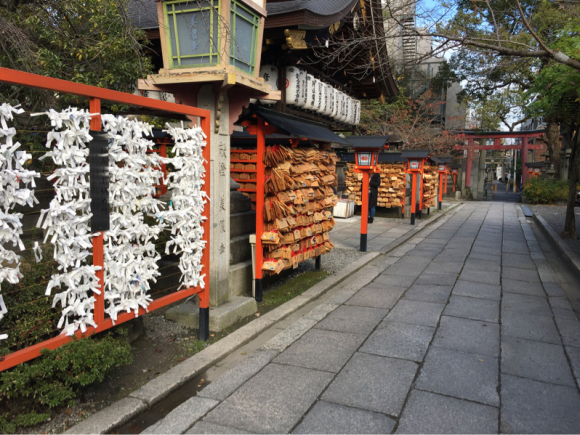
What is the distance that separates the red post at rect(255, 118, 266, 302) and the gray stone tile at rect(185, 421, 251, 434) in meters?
2.68

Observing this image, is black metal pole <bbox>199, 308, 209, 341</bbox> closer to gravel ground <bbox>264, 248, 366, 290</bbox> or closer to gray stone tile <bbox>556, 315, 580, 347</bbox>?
gravel ground <bbox>264, 248, 366, 290</bbox>

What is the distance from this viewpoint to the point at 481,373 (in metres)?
3.74

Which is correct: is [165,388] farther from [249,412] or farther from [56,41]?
[56,41]

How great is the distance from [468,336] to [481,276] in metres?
3.18

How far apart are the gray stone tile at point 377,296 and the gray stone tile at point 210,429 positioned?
312cm

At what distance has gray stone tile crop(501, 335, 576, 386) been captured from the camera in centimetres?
372

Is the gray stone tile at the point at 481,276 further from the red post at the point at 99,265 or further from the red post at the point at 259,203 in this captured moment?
the red post at the point at 99,265

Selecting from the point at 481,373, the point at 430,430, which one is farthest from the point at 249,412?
the point at 481,373

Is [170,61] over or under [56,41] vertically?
under

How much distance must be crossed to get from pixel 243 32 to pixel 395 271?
492cm

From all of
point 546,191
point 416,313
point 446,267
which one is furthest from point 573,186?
point 546,191

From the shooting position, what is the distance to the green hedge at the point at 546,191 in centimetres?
2433

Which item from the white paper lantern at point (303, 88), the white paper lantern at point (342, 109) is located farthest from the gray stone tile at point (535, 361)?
the white paper lantern at point (342, 109)

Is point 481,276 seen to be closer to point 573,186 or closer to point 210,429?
point 573,186
